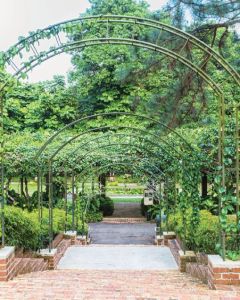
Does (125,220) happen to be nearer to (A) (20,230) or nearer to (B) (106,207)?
(B) (106,207)

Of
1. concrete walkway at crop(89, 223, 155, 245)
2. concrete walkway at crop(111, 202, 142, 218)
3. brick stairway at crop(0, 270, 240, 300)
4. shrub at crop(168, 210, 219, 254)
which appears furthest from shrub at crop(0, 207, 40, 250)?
concrete walkway at crop(111, 202, 142, 218)

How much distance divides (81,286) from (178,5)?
505cm

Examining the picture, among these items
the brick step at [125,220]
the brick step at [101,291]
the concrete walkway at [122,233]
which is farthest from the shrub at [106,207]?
the brick step at [101,291]

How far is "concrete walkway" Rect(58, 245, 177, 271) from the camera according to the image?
30.0ft

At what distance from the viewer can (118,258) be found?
10.2 metres

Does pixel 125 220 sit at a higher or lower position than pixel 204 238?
lower

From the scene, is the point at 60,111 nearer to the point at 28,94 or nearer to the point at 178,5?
the point at 28,94

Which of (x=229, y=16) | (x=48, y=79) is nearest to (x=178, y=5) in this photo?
(x=229, y=16)

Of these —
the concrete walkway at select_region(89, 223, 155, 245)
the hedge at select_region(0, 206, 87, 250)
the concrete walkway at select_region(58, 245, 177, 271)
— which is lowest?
the concrete walkway at select_region(89, 223, 155, 245)

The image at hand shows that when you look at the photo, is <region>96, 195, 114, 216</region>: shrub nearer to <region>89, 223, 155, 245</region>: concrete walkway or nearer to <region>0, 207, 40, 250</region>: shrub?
<region>89, 223, 155, 245</region>: concrete walkway

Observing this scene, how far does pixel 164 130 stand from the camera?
1032cm

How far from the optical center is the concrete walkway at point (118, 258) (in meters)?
9.15

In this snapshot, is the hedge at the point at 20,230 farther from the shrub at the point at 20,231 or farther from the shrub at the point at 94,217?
the shrub at the point at 94,217

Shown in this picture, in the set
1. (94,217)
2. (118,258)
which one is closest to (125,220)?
(94,217)
